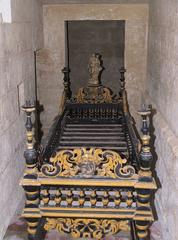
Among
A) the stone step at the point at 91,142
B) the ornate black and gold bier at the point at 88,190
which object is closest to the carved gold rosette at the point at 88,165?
the ornate black and gold bier at the point at 88,190

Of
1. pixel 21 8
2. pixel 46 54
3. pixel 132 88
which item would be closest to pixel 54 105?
pixel 46 54

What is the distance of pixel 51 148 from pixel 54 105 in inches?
110

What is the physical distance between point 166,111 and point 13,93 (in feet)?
6.10

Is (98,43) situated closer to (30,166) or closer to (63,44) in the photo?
(63,44)

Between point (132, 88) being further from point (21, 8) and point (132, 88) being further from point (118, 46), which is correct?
point (21, 8)

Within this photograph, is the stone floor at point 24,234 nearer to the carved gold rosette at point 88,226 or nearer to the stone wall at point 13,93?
the stone wall at point 13,93

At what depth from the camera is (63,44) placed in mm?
6828

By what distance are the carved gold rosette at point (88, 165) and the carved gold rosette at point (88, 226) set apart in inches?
17.9

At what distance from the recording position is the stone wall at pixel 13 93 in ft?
12.4

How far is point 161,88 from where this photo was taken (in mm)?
4855

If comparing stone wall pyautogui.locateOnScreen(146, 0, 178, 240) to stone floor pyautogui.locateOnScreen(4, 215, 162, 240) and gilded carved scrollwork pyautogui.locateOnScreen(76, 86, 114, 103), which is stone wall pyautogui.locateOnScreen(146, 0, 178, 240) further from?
gilded carved scrollwork pyautogui.locateOnScreen(76, 86, 114, 103)

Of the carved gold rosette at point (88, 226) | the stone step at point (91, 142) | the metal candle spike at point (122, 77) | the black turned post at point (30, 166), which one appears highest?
the metal candle spike at point (122, 77)

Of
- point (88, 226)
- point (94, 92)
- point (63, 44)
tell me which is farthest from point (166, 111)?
point (63, 44)

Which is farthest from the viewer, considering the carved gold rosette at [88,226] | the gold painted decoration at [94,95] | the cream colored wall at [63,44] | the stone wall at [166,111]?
the cream colored wall at [63,44]
